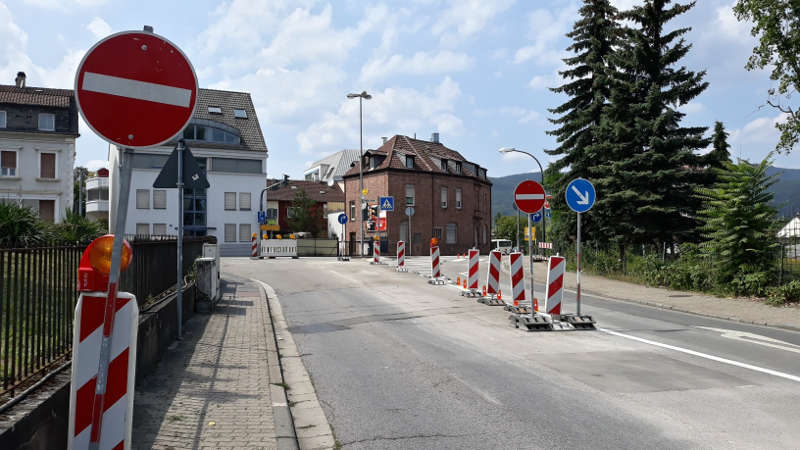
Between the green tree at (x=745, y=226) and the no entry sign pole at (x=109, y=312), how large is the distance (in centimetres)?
1599

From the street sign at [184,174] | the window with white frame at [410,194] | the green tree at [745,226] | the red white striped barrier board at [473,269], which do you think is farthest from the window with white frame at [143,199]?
the green tree at [745,226]

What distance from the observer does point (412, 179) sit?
56.4 m

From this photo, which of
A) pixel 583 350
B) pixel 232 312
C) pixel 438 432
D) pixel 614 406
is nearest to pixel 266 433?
pixel 438 432

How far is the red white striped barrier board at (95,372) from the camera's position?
11.0ft

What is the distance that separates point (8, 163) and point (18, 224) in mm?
39156

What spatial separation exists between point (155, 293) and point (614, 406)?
6.58 metres

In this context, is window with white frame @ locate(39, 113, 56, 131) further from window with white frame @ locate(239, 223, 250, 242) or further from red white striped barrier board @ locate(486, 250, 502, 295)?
red white striped barrier board @ locate(486, 250, 502, 295)

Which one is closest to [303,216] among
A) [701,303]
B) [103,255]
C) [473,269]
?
[473,269]

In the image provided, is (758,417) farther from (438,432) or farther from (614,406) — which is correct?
(438,432)

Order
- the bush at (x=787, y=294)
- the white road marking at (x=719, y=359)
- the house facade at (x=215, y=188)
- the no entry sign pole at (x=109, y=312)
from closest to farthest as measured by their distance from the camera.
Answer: the no entry sign pole at (x=109, y=312), the white road marking at (x=719, y=359), the bush at (x=787, y=294), the house facade at (x=215, y=188)

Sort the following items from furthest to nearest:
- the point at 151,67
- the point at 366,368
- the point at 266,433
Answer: the point at 366,368 < the point at 266,433 < the point at 151,67

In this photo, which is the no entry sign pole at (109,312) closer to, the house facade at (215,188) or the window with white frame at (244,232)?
the house facade at (215,188)

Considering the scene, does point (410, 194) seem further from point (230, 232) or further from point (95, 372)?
point (95, 372)

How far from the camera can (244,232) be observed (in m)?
55.8
